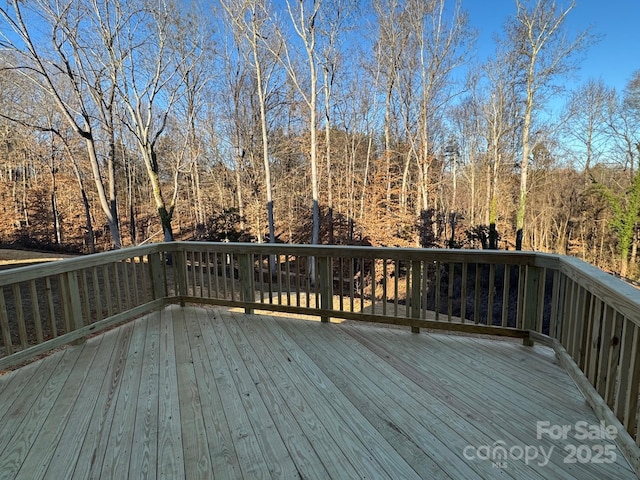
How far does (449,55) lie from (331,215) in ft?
24.8

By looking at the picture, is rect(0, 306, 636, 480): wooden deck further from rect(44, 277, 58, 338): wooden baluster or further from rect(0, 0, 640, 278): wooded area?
rect(0, 0, 640, 278): wooded area

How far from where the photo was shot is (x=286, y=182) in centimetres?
1708

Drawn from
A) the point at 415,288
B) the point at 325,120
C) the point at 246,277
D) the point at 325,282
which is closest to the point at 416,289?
the point at 415,288

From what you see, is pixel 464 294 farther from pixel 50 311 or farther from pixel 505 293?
pixel 50 311

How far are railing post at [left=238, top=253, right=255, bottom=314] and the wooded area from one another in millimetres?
7629

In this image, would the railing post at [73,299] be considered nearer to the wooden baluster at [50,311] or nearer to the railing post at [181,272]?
the wooden baluster at [50,311]

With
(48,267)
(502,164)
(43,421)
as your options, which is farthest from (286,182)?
(43,421)

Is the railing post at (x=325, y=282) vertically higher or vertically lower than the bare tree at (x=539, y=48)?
lower

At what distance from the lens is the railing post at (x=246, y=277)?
13.0 feet

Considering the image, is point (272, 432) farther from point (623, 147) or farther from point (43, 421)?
point (623, 147)

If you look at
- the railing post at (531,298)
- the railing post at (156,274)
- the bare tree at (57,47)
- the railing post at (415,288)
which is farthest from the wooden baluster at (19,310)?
the bare tree at (57,47)

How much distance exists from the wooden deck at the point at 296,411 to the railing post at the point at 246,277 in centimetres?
81

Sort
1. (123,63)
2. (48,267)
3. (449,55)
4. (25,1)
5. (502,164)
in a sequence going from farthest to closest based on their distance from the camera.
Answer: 1. (502,164)
2. (449,55)
3. (123,63)
4. (25,1)
5. (48,267)

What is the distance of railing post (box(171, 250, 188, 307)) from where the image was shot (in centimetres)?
427
